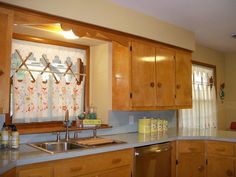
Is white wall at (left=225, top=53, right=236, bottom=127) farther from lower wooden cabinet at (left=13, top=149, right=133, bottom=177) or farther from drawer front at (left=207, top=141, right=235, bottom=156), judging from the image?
lower wooden cabinet at (left=13, top=149, right=133, bottom=177)

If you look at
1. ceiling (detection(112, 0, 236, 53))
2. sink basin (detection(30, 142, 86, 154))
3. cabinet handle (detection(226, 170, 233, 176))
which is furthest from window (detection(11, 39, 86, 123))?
cabinet handle (detection(226, 170, 233, 176))

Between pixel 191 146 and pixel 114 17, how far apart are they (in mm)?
1853

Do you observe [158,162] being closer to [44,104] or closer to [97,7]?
[44,104]

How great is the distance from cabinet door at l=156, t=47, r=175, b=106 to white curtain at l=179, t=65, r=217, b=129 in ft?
3.01

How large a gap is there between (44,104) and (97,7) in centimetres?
123

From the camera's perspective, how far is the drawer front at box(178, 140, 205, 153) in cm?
314

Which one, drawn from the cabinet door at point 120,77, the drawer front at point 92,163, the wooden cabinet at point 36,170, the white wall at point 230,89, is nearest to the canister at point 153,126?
the cabinet door at point 120,77

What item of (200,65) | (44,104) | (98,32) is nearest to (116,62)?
(98,32)

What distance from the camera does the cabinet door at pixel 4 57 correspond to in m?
1.97

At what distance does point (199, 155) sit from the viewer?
3.21 m

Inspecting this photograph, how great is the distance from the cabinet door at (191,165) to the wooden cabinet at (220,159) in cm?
9

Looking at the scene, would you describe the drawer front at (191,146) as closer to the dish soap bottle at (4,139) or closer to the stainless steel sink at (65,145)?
the stainless steel sink at (65,145)

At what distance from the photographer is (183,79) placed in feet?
12.3

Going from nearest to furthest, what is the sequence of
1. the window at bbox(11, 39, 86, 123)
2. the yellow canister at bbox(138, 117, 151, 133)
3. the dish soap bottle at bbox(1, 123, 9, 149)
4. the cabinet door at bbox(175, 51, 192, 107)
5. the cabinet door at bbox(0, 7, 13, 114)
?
the cabinet door at bbox(0, 7, 13, 114)
the dish soap bottle at bbox(1, 123, 9, 149)
the window at bbox(11, 39, 86, 123)
the yellow canister at bbox(138, 117, 151, 133)
the cabinet door at bbox(175, 51, 192, 107)
